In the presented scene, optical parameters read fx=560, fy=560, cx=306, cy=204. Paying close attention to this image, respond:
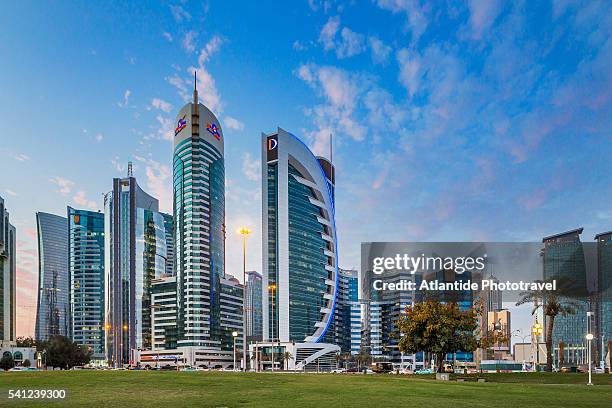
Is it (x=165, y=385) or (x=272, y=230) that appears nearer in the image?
(x=165, y=385)

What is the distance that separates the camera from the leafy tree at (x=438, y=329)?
157 ft

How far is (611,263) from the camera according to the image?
193000 mm

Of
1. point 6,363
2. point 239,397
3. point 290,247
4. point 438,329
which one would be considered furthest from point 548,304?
point 290,247

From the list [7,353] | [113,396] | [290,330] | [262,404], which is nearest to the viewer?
[262,404]

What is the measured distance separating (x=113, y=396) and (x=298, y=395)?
273 inches

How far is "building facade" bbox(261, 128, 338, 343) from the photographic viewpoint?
615ft

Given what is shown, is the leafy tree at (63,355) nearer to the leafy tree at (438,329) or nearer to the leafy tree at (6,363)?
the leafy tree at (6,363)

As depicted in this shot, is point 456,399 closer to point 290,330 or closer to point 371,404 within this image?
point 371,404

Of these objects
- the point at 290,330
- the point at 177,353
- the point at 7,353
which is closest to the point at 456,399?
the point at 7,353

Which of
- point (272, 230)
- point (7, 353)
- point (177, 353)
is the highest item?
point (272, 230)

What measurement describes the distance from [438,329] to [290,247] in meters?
144

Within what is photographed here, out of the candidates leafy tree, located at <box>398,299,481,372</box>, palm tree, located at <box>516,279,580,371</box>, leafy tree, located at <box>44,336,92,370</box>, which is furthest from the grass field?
leafy tree, located at <box>44,336,92,370</box>

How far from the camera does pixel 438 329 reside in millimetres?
47750

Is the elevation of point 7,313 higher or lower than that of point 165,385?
lower
